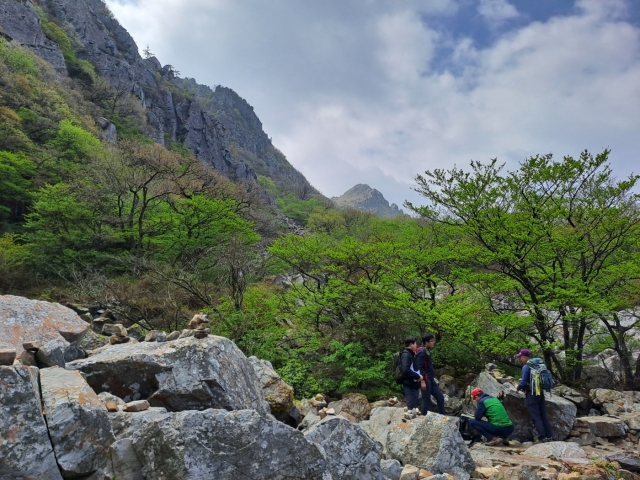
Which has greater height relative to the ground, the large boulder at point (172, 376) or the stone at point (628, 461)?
the large boulder at point (172, 376)

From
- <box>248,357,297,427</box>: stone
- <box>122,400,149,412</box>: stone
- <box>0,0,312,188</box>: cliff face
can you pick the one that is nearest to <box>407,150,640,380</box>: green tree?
<box>248,357,297,427</box>: stone

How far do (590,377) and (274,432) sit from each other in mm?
14889

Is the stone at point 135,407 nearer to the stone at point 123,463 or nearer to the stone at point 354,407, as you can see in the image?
the stone at point 123,463

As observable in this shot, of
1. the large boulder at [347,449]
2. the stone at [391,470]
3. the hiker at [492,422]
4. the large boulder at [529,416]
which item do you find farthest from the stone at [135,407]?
the large boulder at [529,416]

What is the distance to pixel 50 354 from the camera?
3812 millimetres

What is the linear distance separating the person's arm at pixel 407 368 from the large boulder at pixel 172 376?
375 centimetres

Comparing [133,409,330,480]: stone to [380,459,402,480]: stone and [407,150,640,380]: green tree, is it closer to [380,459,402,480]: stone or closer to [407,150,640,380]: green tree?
[380,459,402,480]: stone

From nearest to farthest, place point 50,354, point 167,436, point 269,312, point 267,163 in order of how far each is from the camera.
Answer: point 167,436, point 50,354, point 269,312, point 267,163

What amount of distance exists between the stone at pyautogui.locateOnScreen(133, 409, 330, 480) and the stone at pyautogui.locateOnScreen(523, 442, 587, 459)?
5225 mm

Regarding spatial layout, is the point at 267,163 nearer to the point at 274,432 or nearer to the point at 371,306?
the point at 371,306

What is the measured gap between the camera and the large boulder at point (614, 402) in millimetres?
9250

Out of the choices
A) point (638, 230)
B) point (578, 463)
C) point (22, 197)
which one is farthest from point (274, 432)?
point (22, 197)

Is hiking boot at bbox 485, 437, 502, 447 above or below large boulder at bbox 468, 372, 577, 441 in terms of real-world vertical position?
below

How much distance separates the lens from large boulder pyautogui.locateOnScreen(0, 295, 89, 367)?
4.41m
